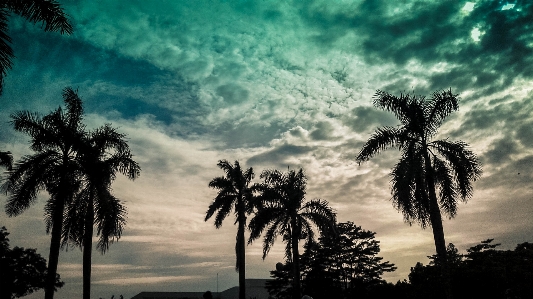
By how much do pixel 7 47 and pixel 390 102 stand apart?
1547 centimetres

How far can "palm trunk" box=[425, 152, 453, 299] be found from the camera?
53.4ft

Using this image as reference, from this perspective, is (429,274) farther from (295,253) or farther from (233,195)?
(233,195)

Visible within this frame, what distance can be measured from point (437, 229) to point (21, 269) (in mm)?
41719

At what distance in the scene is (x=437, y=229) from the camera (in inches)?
659

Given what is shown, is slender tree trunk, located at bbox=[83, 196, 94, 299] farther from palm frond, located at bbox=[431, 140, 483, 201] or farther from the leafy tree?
the leafy tree

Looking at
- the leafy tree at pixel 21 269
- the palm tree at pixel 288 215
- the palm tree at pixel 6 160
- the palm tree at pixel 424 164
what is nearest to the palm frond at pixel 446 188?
the palm tree at pixel 424 164

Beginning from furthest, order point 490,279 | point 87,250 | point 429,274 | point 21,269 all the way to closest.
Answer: point 21,269 → point 429,274 → point 490,279 → point 87,250

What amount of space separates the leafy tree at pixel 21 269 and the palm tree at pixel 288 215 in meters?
24.3

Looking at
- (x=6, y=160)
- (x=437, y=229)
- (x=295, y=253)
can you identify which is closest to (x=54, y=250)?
(x=6, y=160)

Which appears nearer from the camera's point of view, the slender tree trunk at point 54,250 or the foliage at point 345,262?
the slender tree trunk at point 54,250

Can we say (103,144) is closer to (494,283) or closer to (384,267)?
(494,283)

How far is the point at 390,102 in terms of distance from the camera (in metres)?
19.2

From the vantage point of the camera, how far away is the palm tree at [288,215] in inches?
1196

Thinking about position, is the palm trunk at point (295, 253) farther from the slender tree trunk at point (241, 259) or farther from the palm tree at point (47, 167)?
the palm tree at point (47, 167)
